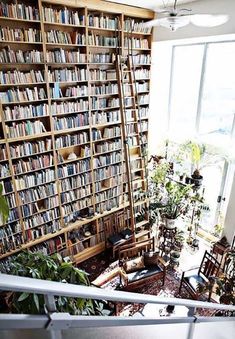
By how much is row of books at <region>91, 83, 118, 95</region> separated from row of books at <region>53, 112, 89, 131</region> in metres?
0.39

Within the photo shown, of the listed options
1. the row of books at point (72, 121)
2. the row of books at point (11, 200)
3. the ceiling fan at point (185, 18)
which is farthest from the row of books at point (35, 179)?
→ the ceiling fan at point (185, 18)

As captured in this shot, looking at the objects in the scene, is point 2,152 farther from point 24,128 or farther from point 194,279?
point 194,279

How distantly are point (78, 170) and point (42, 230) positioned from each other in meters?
1.12

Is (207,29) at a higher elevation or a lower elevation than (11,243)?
higher

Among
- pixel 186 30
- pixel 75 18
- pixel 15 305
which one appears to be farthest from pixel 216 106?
pixel 15 305

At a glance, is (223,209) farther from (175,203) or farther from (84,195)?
(84,195)

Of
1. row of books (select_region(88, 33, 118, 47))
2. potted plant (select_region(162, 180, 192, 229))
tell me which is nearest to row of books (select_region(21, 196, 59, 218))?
potted plant (select_region(162, 180, 192, 229))

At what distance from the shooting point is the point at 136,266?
4.19m

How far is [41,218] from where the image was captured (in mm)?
4133

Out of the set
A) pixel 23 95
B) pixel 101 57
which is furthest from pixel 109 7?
pixel 23 95

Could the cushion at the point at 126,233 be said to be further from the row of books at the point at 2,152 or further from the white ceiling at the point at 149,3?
the white ceiling at the point at 149,3

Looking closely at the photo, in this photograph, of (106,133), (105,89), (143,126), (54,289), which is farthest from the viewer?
(143,126)

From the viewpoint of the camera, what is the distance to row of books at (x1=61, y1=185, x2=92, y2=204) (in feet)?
14.2

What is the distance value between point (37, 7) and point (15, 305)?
11.0 feet
